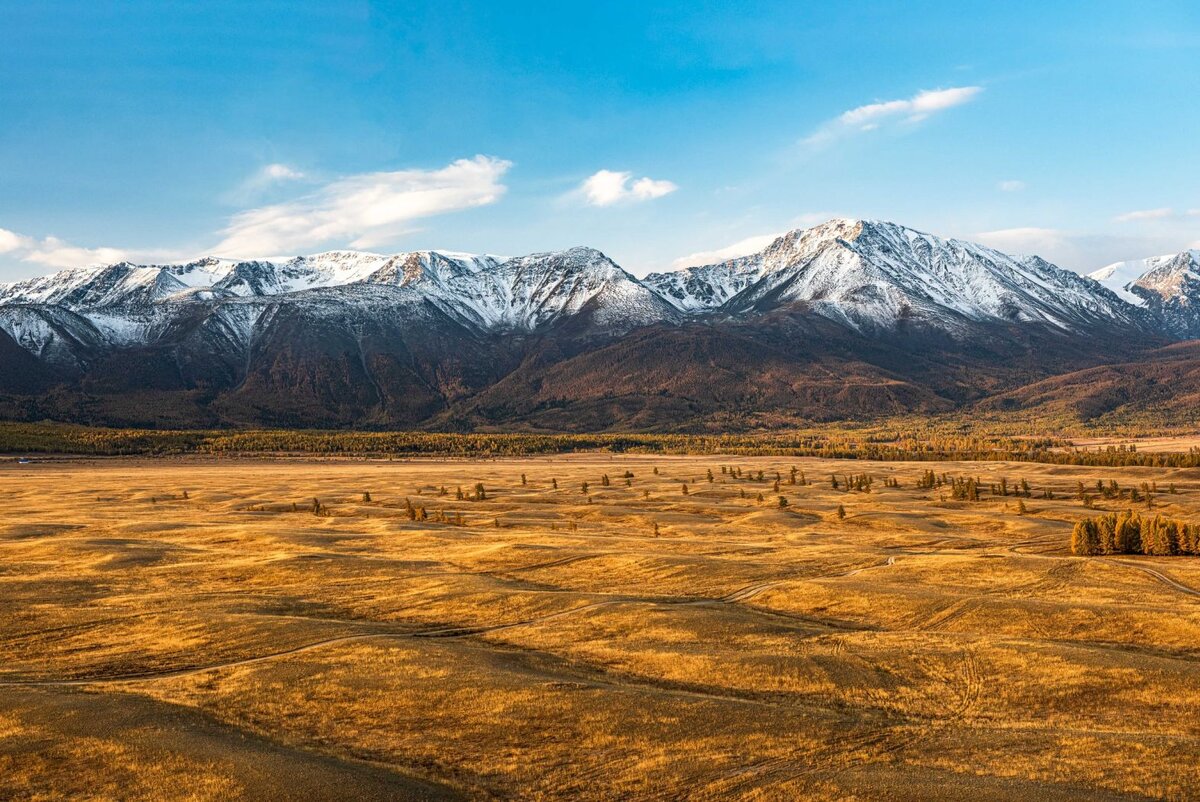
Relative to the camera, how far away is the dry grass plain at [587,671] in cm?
3462

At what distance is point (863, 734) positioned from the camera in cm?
3975

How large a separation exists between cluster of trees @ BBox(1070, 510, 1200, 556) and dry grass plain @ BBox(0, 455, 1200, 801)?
4024 millimetres

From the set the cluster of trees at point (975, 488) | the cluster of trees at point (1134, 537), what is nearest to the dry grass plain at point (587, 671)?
the cluster of trees at point (1134, 537)

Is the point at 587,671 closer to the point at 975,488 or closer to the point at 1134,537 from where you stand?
the point at 1134,537

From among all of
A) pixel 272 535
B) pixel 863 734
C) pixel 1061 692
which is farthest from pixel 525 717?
pixel 272 535

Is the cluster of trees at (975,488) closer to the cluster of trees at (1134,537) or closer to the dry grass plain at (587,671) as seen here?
the cluster of trees at (1134,537)

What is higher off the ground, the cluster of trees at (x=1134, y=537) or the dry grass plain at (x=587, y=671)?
the dry grass plain at (x=587, y=671)

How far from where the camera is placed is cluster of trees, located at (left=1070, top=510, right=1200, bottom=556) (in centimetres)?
9531

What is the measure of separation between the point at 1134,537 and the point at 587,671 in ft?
262

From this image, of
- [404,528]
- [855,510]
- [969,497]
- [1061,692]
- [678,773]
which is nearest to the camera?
[678,773]

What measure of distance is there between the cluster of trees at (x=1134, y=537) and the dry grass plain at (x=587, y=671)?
13.2 ft

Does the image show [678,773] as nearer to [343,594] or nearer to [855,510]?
[343,594]

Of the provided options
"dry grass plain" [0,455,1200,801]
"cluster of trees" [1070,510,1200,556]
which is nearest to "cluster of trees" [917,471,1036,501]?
"cluster of trees" [1070,510,1200,556]

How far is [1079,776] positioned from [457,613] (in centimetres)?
4172
